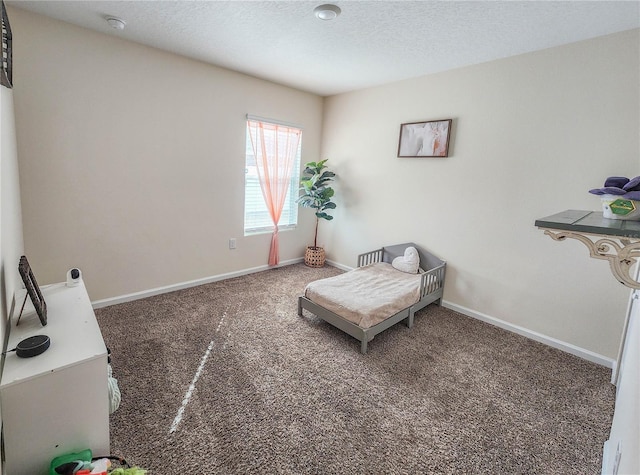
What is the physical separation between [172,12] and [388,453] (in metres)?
3.22

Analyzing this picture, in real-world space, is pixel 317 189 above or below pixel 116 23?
below

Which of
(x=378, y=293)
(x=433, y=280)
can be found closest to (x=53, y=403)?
(x=378, y=293)

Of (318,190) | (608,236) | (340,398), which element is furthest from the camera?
(318,190)

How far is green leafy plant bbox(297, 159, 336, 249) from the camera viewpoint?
4.28 meters

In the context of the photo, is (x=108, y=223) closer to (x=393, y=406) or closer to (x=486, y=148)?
(x=393, y=406)

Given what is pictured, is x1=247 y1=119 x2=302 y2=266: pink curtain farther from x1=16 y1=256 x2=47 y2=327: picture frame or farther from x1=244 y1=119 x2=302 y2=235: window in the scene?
x1=16 y1=256 x2=47 y2=327: picture frame

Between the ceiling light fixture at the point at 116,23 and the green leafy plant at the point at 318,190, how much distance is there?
247cm

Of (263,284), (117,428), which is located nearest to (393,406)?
(117,428)

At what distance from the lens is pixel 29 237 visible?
2.54m

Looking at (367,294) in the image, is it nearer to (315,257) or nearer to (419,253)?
(419,253)

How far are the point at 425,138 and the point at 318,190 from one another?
1.58 m

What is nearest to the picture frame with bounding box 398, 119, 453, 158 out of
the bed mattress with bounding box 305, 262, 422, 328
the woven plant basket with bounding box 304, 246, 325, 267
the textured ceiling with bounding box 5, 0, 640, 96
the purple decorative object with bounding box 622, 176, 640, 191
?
the textured ceiling with bounding box 5, 0, 640, 96

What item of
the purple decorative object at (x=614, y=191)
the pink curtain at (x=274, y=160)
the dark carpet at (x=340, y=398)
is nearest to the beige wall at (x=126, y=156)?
the pink curtain at (x=274, y=160)

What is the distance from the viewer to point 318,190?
4309 mm
